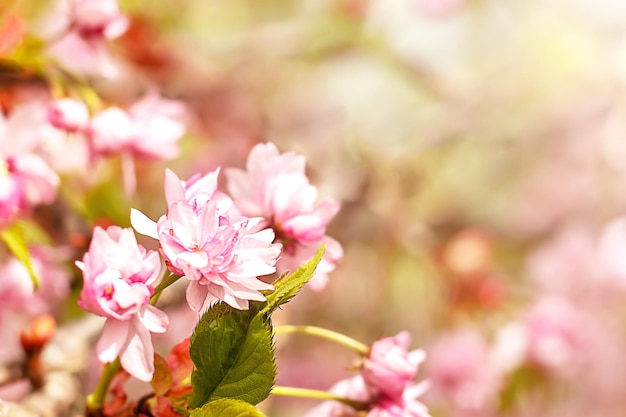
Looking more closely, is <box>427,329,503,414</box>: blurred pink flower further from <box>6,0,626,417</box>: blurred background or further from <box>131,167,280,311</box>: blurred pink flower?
<box>131,167,280,311</box>: blurred pink flower

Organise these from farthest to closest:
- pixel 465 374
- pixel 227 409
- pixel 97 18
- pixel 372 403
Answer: pixel 465 374, pixel 97 18, pixel 372 403, pixel 227 409

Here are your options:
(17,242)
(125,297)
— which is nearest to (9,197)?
(17,242)

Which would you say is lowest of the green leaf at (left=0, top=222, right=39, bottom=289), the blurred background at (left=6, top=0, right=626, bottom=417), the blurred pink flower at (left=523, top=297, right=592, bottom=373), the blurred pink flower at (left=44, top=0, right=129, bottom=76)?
the green leaf at (left=0, top=222, right=39, bottom=289)

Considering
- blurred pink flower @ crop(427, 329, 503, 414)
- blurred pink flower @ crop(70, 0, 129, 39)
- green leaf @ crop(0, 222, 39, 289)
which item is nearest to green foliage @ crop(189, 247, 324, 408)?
green leaf @ crop(0, 222, 39, 289)

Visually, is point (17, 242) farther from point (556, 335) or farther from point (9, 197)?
point (556, 335)

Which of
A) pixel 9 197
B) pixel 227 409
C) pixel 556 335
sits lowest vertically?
pixel 227 409

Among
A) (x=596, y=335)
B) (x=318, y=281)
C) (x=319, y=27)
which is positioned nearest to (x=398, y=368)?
(x=318, y=281)

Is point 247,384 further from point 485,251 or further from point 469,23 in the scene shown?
point 469,23
